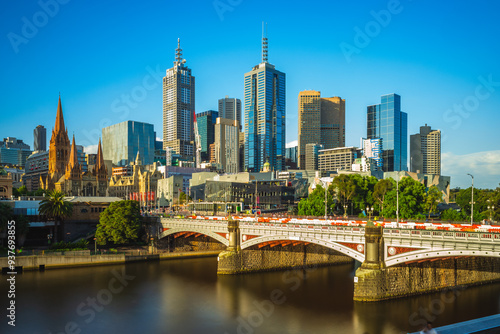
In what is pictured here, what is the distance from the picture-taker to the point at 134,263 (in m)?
77.5

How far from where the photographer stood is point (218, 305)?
50.8 metres

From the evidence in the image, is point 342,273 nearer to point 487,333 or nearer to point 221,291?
point 221,291

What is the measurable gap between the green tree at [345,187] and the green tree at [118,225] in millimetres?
52092

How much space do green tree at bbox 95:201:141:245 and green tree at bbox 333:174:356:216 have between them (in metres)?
52.1

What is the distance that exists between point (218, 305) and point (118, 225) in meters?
40.4

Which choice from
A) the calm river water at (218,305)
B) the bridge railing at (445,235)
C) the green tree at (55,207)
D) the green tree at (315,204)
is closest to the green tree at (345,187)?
the green tree at (315,204)

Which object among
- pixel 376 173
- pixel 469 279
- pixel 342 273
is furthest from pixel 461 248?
pixel 376 173

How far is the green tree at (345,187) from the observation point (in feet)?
356

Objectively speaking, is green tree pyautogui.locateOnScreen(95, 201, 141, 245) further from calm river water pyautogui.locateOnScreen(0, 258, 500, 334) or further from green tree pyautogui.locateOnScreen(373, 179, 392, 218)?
green tree pyautogui.locateOnScreen(373, 179, 392, 218)

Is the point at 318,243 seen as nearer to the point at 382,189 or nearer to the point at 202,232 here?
the point at 202,232

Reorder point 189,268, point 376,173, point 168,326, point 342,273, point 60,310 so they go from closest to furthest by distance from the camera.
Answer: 1. point 168,326
2. point 60,310
3. point 342,273
4. point 189,268
5. point 376,173

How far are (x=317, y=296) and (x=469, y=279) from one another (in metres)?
20.8

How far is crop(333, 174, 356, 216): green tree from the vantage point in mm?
108438

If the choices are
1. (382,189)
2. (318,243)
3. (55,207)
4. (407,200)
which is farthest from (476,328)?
(382,189)
